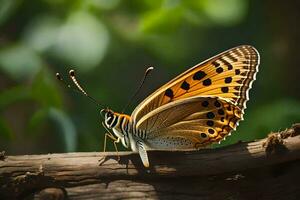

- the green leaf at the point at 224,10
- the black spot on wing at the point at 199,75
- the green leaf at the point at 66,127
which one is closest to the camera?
the black spot on wing at the point at 199,75

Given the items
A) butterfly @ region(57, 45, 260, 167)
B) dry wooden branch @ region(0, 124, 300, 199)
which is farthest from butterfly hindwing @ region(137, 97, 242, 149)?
dry wooden branch @ region(0, 124, 300, 199)

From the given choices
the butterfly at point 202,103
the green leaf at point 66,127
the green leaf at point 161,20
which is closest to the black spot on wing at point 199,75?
the butterfly at point 202,103

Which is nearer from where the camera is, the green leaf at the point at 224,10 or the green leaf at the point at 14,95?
the green leaf at the point at 14,95

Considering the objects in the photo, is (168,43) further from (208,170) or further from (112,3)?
(208,170)

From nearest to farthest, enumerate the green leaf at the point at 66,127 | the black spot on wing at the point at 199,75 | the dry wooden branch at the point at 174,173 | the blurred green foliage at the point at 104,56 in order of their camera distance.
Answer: the dry wooden branch at the point at 174,173, the black spot on wing at the point at 199,75, the green leaf at the point at 66,127, the blurred green foliage at the point at 104,56

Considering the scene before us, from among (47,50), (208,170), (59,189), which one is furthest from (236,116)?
(47,50)

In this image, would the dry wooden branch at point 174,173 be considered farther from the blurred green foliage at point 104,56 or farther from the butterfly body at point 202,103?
the blurred green foliage at point 104,56
